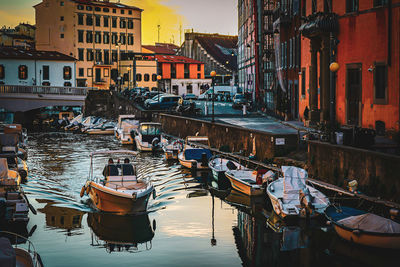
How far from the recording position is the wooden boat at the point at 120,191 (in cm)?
2386

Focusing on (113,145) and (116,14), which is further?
(116,14)

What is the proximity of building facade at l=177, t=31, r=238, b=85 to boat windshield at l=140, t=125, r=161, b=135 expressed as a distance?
60.6 m

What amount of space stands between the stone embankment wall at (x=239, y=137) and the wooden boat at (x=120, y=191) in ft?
29.9

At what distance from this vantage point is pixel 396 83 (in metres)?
27.9

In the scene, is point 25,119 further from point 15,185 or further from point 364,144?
point 364,144

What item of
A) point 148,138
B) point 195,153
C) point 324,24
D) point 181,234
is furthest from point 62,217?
point 148,138

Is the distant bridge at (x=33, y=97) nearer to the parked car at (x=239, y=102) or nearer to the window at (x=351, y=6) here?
the parked car at (x=239, y=102)

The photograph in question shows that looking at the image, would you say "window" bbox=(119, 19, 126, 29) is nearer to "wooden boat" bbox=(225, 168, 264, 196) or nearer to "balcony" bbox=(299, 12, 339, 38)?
"balcony" bbox=(299, 12, 339, 38)

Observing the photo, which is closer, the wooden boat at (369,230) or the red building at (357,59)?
the wooden boat at (369,230)

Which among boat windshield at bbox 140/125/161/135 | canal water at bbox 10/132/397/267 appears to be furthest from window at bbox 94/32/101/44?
canal water at bbox 10/132/397/267

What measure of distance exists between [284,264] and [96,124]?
49.3 meters

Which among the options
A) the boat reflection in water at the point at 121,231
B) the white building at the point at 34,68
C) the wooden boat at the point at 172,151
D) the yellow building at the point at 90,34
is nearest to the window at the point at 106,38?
the yellow building at the point at 90,34

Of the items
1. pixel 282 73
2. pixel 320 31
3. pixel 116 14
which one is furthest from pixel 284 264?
pixel 116 14

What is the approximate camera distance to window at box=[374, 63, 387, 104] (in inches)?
1136
